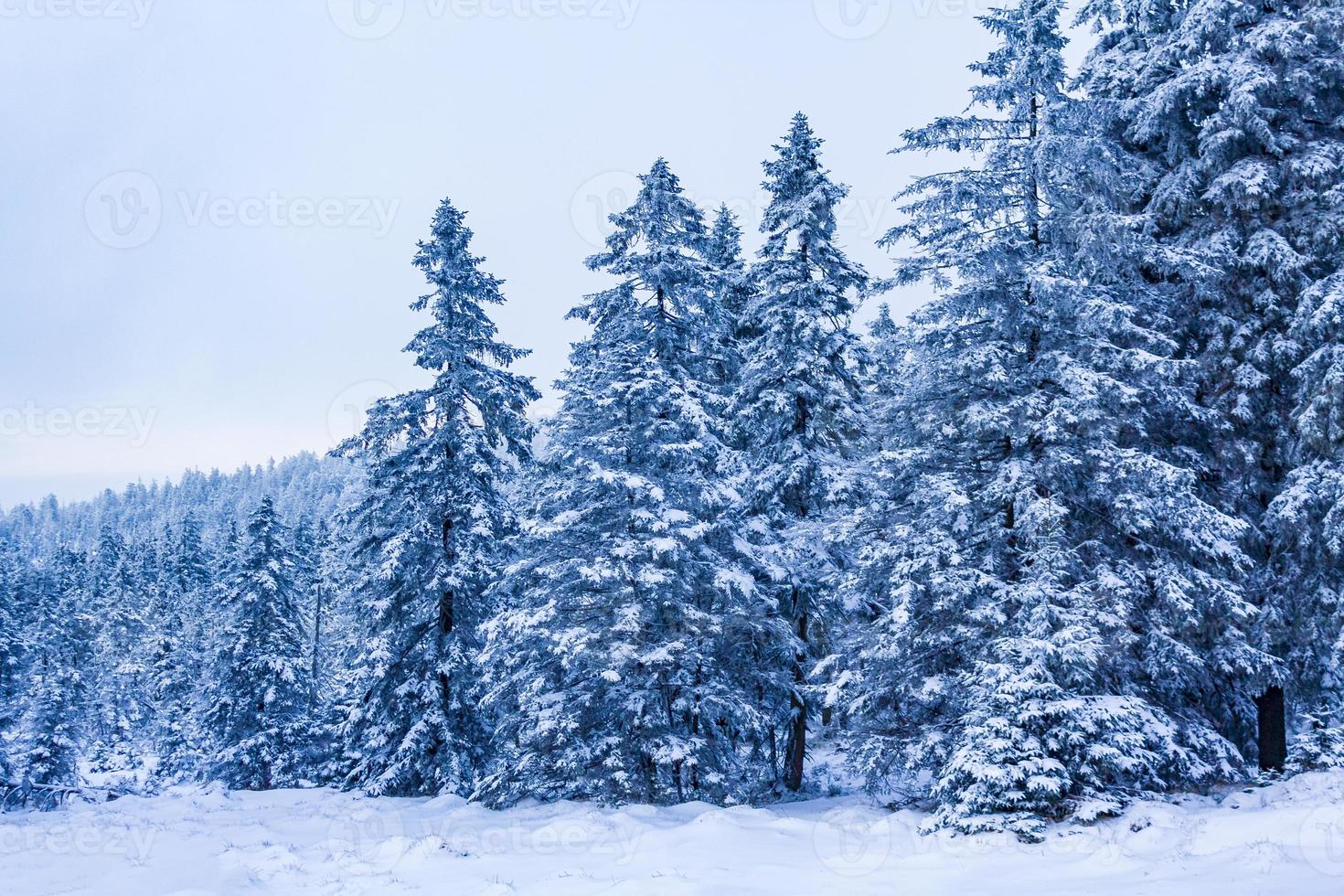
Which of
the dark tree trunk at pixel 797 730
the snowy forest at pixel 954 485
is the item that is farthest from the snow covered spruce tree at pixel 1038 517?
the dark tree trunk at pixel 797 730

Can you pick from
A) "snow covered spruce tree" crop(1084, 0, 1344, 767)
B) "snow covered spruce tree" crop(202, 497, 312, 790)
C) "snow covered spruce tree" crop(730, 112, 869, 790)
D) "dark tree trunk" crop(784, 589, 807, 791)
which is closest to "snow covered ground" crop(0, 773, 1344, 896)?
"snow covered spruce tree" crop(1084, 0, 1344, 767)

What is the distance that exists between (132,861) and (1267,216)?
20154mm

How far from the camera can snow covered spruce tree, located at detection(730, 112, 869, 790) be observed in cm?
1672

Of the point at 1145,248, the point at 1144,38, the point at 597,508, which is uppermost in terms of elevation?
→ the point at 1144,38

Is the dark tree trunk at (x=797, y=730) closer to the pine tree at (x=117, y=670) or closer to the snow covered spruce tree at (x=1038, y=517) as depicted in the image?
the snow covered spruce tree at (x=1038, y=517)

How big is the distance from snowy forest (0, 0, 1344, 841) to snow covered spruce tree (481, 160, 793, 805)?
0.09 meters

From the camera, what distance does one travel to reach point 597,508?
15.3m

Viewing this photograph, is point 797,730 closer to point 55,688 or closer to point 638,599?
point 638,599

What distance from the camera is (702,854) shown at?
9422mm

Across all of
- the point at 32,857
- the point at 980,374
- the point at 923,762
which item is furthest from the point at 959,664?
the point at 32,857

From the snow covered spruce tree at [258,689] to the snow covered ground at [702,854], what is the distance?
56.4 ft

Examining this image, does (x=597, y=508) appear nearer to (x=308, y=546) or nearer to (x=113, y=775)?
(x=113, y=775)

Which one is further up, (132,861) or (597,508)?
(597,508)

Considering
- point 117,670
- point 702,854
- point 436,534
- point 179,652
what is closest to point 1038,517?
point 702,854
